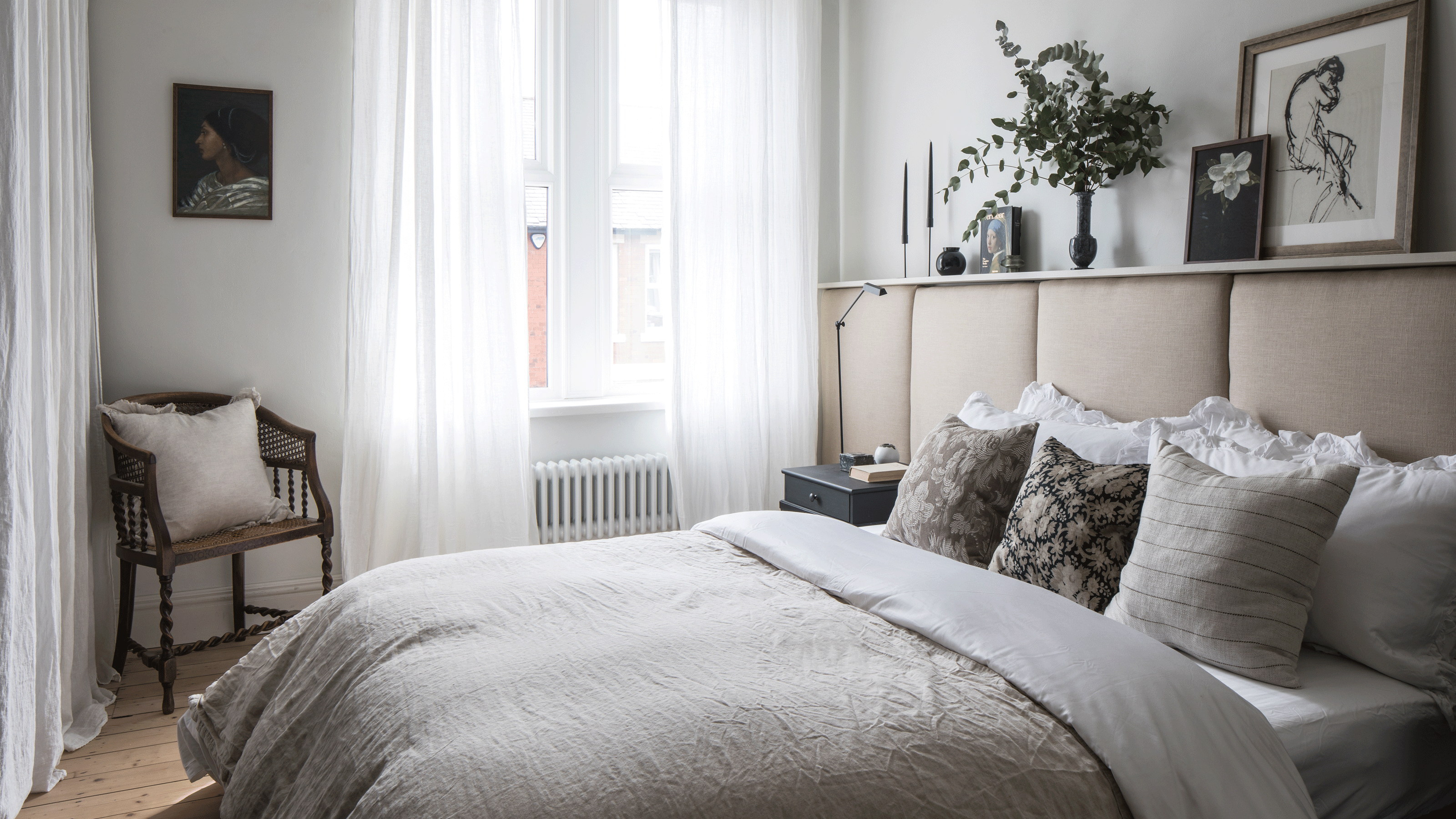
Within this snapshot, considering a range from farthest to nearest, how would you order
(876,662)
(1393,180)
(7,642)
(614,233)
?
(614,233) → (1393,180) → (7,642) → (876,662)

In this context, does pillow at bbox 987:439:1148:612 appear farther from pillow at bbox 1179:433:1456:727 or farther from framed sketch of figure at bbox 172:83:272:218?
framed sketch of figure at bbox 172:83:272:218

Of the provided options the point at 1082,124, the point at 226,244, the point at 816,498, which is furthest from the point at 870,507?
the point at 226,244

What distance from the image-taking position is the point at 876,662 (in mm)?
1487

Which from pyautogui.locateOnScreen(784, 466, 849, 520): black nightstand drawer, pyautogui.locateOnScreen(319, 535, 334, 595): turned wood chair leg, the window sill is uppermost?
the window sill

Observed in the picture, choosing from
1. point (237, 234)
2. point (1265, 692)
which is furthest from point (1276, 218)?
point (237, 234)

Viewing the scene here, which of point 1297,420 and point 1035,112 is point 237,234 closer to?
point 1035,112

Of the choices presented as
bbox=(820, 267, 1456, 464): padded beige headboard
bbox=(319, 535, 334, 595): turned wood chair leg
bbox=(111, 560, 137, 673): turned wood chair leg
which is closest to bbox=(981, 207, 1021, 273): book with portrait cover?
bbox=(820, 267, 1456, 464): padded beige headboard

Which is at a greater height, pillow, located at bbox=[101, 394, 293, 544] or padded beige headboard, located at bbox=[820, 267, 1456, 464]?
padded beige headboard, located at bbox=[820, 267, 1456, 464]

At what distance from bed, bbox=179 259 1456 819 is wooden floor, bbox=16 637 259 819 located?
1.23 feet

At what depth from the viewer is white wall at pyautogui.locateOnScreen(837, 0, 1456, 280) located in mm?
2121

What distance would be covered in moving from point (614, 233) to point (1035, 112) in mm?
1867

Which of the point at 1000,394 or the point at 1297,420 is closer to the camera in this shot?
the point at 1297,420

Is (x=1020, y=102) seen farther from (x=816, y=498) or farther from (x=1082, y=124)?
(x=816, y=498)

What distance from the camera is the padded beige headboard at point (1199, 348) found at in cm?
183
